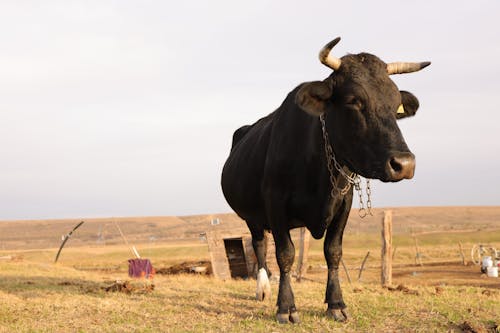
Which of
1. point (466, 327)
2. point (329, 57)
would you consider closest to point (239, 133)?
point (329, 57)

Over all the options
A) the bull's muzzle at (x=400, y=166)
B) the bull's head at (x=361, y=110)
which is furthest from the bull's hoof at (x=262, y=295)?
the bull's muzzle at (x=400, y=166)

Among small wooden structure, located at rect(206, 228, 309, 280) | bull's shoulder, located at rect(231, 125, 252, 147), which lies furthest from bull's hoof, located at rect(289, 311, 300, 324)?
small wooden structure, located at rect(206, 228, 309, 280)

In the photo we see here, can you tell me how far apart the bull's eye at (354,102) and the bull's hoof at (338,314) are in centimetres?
291

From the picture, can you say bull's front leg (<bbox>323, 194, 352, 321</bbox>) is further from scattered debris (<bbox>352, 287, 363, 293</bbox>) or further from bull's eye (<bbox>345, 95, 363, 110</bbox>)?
scattered debris (<bbox>352, 287, 363, 293</bbox>)

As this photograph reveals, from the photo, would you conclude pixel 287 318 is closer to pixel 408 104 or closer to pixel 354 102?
pixel 354 102

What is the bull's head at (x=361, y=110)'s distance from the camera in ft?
18.0

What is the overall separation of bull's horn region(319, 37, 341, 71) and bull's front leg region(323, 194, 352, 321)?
192cm

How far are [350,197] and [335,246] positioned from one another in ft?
2.46

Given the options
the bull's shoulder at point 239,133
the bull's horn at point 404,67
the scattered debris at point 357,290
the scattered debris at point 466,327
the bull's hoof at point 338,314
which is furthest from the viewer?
the bull's shoulder at point 239,133

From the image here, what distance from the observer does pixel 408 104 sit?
6684 mm

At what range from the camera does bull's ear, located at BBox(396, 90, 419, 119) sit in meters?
6.65

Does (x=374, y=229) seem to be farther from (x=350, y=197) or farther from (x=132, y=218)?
(x=350, y=197)

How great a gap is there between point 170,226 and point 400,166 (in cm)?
10784

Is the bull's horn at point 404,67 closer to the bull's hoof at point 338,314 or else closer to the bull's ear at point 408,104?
the bull's ear at point 408,104
